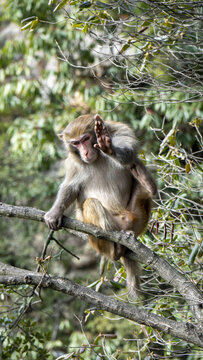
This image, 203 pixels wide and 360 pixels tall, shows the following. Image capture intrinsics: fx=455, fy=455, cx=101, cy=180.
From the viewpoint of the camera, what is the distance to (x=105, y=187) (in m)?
4.26

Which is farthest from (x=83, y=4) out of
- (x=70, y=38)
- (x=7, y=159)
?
(x=7, y=159)

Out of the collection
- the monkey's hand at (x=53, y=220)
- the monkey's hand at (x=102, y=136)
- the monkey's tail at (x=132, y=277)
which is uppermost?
the monkey's hand at (x=102, y=136)

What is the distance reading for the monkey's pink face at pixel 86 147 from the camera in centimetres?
397

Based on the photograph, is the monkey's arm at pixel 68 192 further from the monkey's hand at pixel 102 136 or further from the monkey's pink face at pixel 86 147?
the monkey's hand at pixel 102 136

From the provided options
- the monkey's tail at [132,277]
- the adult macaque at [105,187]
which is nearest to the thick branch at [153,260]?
the adult macaque at [105,187]

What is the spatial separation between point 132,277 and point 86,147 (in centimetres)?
123

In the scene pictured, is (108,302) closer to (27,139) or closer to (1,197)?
(27,139)

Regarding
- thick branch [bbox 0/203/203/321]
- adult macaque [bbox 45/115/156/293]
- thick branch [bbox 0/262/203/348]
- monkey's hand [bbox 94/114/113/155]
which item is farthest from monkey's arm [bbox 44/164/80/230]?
thick branch [bbox 0/262/203/348]

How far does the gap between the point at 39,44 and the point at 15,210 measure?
563 centimetres

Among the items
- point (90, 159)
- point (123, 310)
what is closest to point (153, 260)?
point (123, 310)

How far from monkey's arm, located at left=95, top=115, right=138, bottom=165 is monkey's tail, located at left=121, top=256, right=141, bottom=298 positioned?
39.9 inches

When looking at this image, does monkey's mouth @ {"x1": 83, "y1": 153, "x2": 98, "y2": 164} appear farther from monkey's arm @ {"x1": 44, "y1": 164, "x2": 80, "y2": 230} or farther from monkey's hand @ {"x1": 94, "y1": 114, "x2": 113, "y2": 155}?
monkey's hand @ {"x1": 94, "y1": 114, "x2": 113, "y2": 155}

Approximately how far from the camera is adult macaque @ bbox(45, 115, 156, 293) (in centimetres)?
392

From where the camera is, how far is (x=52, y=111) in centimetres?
862
